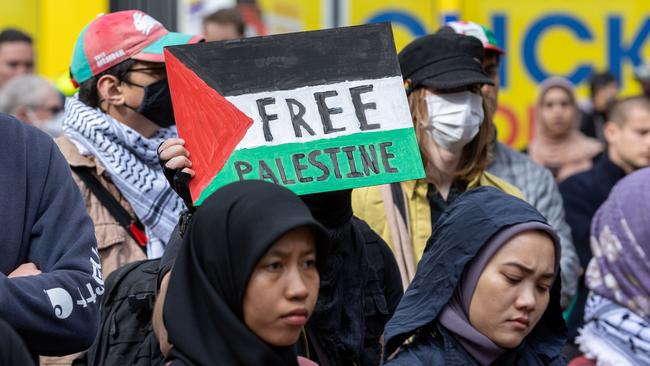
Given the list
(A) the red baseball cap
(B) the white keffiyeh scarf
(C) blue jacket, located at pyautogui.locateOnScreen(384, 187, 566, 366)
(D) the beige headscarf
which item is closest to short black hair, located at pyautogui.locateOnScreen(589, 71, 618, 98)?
(D) the beige headscarf

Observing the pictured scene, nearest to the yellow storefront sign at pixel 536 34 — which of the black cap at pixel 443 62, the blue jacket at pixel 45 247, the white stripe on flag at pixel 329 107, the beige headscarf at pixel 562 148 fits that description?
the beige headscarf at pixel 562 148

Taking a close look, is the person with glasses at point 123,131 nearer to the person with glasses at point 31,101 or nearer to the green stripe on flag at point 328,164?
the green stripe on flag at point 328,164

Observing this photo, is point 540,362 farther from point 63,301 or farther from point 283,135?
point 63,301

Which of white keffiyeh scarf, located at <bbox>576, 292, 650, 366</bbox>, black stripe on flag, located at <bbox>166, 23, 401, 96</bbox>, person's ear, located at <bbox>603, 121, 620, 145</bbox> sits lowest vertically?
white keffiyeh scarf, located at <bbox>576, 292, 650, 366</bbox>

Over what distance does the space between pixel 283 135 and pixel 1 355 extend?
62.1 inches

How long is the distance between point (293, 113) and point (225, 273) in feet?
2.87

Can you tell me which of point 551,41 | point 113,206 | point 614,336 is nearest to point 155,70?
point 113,206

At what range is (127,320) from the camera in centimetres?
468

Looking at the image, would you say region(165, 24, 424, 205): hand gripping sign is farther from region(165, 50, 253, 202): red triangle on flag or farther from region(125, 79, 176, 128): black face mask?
region(125, 79, 176, 128): black face mask

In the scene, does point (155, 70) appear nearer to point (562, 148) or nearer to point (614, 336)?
point (614, 336)

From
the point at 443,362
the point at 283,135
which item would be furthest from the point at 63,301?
the point at 443,362

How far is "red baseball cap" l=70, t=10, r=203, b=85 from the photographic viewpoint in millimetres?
5680

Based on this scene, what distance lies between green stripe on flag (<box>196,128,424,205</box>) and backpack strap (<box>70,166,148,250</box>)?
1243 mm

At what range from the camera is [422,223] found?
5582mm
